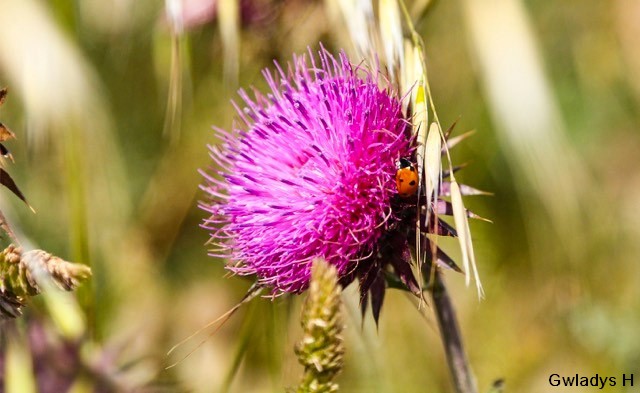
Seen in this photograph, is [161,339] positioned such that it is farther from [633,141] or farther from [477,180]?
[633,141]

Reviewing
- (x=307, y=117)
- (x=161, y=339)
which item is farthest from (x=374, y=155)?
(x=161, y=339)

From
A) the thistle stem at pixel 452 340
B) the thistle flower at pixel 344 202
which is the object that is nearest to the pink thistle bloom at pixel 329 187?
the thistle flower at pixel 344 202

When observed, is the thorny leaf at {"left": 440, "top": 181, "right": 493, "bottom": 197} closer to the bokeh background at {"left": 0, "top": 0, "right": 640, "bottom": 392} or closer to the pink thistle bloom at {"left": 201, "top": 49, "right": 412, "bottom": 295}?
the pink thistle bloom at {"left": 201, "top": 49, "right": 412, "bottom": 295}

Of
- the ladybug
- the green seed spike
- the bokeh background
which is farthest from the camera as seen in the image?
the bokeh background

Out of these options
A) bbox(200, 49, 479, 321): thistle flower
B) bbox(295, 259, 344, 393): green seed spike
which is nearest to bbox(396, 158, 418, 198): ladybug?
bbox(200, 49, 479, 321): thistle flower

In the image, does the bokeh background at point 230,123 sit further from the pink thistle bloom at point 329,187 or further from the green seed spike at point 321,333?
the green seed spike at point 321,333

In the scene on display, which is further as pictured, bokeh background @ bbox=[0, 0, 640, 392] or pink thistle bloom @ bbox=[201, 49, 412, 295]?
bokeh background @ bbox=[0, 0, 640, 392]
